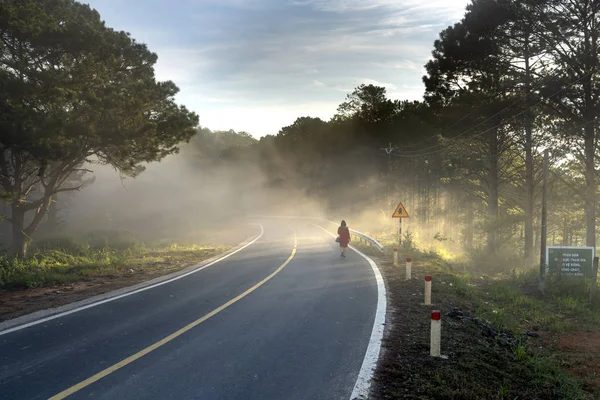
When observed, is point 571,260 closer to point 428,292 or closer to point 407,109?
point 428,292

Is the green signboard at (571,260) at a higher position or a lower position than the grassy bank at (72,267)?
higher

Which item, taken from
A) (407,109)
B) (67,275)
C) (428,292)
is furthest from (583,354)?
(407,109)

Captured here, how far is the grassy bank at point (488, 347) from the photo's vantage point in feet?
17.0

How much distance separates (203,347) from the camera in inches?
250

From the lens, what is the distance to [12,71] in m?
14.3

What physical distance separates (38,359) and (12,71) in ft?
41.4

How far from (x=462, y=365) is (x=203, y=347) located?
153 inches

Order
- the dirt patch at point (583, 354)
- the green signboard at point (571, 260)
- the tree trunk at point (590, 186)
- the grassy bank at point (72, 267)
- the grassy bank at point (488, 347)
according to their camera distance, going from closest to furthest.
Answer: the grassy bank at point (488, 347) < the dirt patch at point (583, 354) < the grassy bank at point (72, 267) < the green signboard at point (571, 260) < the tree trunk at point (590, 186)

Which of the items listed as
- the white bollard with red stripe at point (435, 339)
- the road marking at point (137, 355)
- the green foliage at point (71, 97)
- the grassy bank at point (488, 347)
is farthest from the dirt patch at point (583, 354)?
the green foliage at point (71, 97)

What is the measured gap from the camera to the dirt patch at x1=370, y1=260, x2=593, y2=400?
16.3 ft

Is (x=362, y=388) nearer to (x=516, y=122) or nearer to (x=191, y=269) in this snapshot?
(x=191, y=269)

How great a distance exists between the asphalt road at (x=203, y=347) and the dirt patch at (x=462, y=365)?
1.84ft

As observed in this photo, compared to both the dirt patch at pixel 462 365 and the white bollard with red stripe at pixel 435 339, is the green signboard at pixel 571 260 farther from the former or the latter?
the white bollard with red stripe at pixel 435 339

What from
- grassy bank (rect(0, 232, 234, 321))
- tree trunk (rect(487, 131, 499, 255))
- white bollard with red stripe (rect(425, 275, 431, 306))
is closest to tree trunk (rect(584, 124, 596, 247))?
tree trunk (rect(487, 131, 499, 255))
